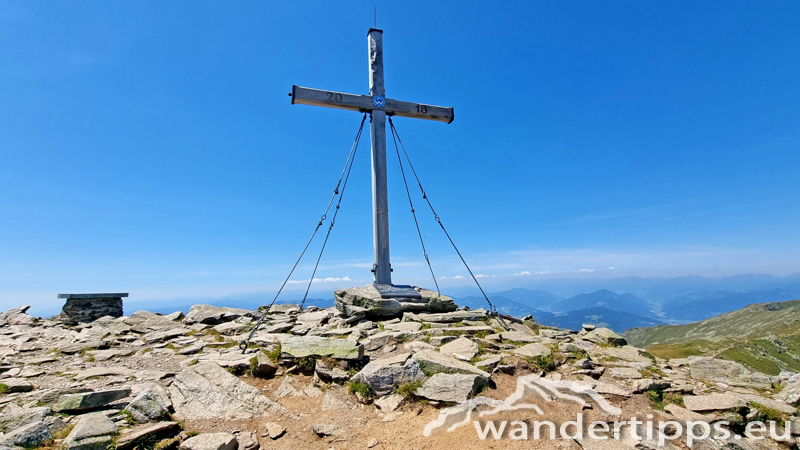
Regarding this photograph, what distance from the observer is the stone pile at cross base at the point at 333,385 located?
552 centimetres

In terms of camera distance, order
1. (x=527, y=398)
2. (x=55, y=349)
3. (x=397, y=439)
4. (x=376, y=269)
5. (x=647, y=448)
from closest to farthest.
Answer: (x=647, y=448)
(x=397, y=439)
(x=527, y=398)
(x=55, y=349)
(x=376, y=269)

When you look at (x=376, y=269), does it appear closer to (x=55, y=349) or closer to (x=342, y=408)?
(x=342, y=408)

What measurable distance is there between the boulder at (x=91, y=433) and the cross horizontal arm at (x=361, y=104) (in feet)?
34.5

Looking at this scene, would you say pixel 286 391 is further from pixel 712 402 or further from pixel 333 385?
pixel 712 402

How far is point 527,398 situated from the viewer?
249 inches

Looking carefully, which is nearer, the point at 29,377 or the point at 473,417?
the point at 473,417

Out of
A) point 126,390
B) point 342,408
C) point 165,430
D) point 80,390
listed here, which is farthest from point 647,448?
point 80,390

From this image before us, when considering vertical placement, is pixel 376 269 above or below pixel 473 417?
above

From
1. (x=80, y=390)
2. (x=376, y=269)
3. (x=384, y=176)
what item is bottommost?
(x=80, y=390)

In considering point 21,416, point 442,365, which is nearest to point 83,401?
point 21,416

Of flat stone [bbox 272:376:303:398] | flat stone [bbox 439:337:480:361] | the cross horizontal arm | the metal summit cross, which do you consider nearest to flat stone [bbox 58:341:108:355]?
flat stone [bbox 272:376:303:398]

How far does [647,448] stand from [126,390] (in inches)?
342

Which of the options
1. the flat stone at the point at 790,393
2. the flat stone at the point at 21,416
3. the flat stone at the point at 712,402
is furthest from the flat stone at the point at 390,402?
the flat stone at the point at 790,393

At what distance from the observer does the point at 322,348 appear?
841 cm
